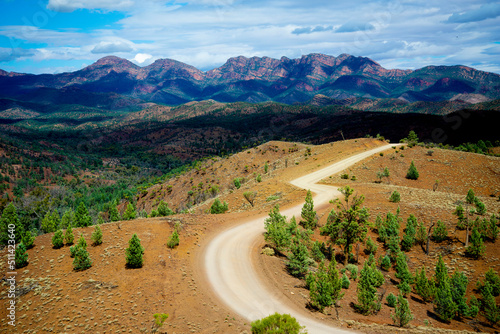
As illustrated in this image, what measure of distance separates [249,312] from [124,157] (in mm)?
166302

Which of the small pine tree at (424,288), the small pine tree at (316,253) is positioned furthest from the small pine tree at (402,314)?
the small pine tree at (316,253)

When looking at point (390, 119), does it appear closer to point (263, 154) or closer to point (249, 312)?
point (263, 154)

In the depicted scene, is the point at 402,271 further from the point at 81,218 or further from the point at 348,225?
the point at 81,218

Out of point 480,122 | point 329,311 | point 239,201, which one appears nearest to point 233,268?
point 329,311

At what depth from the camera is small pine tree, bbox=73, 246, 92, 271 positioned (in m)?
15.7

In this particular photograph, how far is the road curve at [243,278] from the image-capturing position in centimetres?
1377

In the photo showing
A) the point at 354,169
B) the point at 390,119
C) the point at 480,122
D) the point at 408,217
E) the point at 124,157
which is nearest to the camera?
the point at 408,217

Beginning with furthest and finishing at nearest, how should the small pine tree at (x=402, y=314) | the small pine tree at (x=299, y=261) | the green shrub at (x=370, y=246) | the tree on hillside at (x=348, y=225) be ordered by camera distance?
the green shrub at (x=370, y=246) → the tree on hillside at (x=348, y=225) → the small pine tree at (x=299, y=261) → the small pine tree at (x=402, y=314)

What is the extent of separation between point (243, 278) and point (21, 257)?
528 inches

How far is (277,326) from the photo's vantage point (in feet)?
32.0

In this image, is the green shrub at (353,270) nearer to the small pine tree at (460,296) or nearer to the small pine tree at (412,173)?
the small pine tree at (460,296)

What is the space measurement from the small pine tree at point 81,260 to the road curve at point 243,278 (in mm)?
7162

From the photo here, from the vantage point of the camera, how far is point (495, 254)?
20.6 metres

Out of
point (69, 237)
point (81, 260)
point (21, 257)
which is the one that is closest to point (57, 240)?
point (69, 237)
